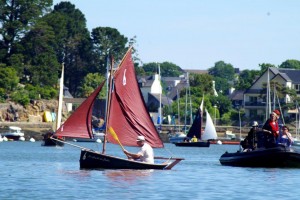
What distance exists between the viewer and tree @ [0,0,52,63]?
16575 centimetres

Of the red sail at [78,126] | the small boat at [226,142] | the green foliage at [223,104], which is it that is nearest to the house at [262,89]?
the green foliage at [223,104]

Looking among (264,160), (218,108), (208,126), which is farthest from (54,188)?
(218,108)

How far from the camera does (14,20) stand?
16638 cm

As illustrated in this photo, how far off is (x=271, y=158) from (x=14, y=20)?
111 meters

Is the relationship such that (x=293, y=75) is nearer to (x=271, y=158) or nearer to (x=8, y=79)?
(x=8, y=79)

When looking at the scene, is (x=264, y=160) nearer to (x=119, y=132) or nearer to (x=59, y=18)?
(x=119, y=132)

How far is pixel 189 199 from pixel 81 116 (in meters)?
16.0

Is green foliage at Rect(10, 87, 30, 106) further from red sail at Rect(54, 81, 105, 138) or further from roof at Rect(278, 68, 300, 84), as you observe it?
red sail at Rect(54, 81, 105, 138)

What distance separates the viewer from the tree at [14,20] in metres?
166

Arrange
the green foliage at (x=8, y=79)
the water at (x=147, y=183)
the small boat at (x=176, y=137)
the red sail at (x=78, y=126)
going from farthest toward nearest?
the green foliage at (x=8, y=79) < the small boat at (x=176, y=137) < the red sail at (x=78, y=126) < the water at (x=147, y=183)

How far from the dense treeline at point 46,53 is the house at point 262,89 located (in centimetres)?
657

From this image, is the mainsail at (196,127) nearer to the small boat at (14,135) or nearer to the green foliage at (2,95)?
the small boat at (14,135)

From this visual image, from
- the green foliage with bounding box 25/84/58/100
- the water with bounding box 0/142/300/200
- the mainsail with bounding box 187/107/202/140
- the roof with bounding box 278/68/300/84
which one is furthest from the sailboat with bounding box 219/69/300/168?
the roof with bounding box 278/68/300/84

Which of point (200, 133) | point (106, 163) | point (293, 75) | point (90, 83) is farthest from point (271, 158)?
point (90, 83)
